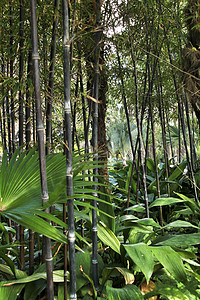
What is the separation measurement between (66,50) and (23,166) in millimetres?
478

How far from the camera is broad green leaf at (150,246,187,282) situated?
120 centimetres

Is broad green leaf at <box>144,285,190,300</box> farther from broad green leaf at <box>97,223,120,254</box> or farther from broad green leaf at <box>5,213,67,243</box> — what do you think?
broad green leaf at <box>5,213,67,243</box>

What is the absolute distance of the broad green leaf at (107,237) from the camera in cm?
142

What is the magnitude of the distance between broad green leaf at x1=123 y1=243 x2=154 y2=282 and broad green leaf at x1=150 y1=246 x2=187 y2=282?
5 centimetres

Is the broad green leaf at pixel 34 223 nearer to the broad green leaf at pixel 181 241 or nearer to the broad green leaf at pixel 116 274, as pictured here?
the broad green leaf at pixel 116 274

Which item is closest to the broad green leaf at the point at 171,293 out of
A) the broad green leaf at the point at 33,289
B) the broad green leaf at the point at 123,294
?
the broad green leaf at the point at 123,294

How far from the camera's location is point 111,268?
132 centimetres

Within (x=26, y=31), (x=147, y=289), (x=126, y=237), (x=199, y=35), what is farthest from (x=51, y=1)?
(x=199, y=35)

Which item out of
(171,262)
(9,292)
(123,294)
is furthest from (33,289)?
(171,262)

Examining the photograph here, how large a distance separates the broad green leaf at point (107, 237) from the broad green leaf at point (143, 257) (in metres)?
0.16

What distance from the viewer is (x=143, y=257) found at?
1210mm

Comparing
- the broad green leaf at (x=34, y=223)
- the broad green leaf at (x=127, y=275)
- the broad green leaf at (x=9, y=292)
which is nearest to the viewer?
the broad green leaf at (x=34, y=223)

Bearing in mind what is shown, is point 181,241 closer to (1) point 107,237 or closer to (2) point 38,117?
(1) point 107,237

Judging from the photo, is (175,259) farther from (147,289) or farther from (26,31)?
(26,31)
